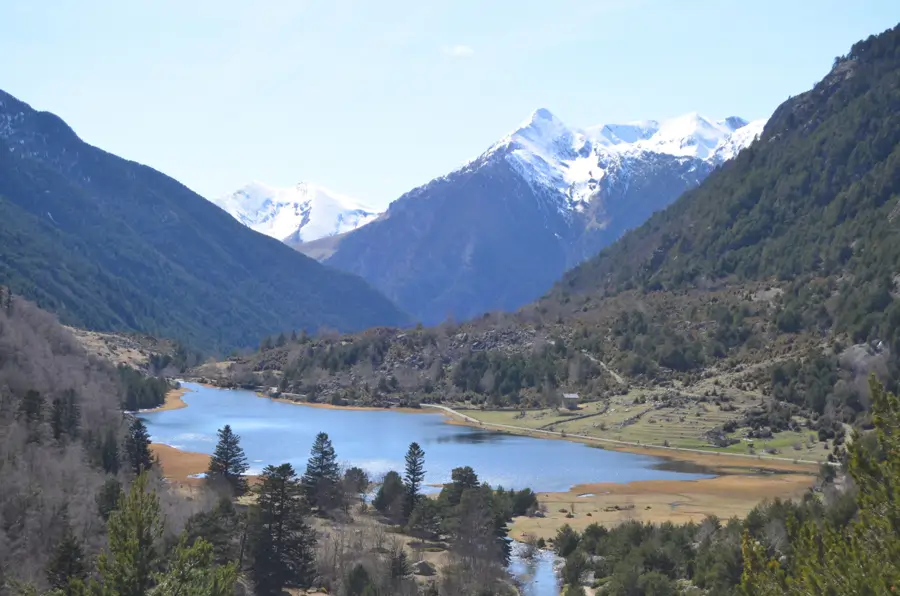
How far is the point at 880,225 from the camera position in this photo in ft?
501

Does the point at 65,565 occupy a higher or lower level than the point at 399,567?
higher

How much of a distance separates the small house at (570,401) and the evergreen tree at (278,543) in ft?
312

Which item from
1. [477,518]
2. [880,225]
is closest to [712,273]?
[880,225]

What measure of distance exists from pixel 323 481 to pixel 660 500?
29006mm

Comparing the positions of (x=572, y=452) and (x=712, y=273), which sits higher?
(x=712, y=273)

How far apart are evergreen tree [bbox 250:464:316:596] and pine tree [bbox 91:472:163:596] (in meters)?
26.0

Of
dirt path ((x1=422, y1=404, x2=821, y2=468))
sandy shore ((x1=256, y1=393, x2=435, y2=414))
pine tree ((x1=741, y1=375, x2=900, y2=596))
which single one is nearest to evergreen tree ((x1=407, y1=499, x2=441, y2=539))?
pine tree ((x1=741, y1=375, x2=900, y2=596))

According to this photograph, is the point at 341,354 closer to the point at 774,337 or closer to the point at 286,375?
the point at 286,375

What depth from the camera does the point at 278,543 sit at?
4866 cm

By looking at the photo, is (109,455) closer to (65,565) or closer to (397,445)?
(65,565)

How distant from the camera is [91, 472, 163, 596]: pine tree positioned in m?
21.8


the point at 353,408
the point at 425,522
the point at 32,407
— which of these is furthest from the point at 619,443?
the point at 32,407

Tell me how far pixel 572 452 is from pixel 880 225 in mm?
76859

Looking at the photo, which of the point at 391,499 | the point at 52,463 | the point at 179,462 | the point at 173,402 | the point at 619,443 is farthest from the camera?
the point at 173,402
